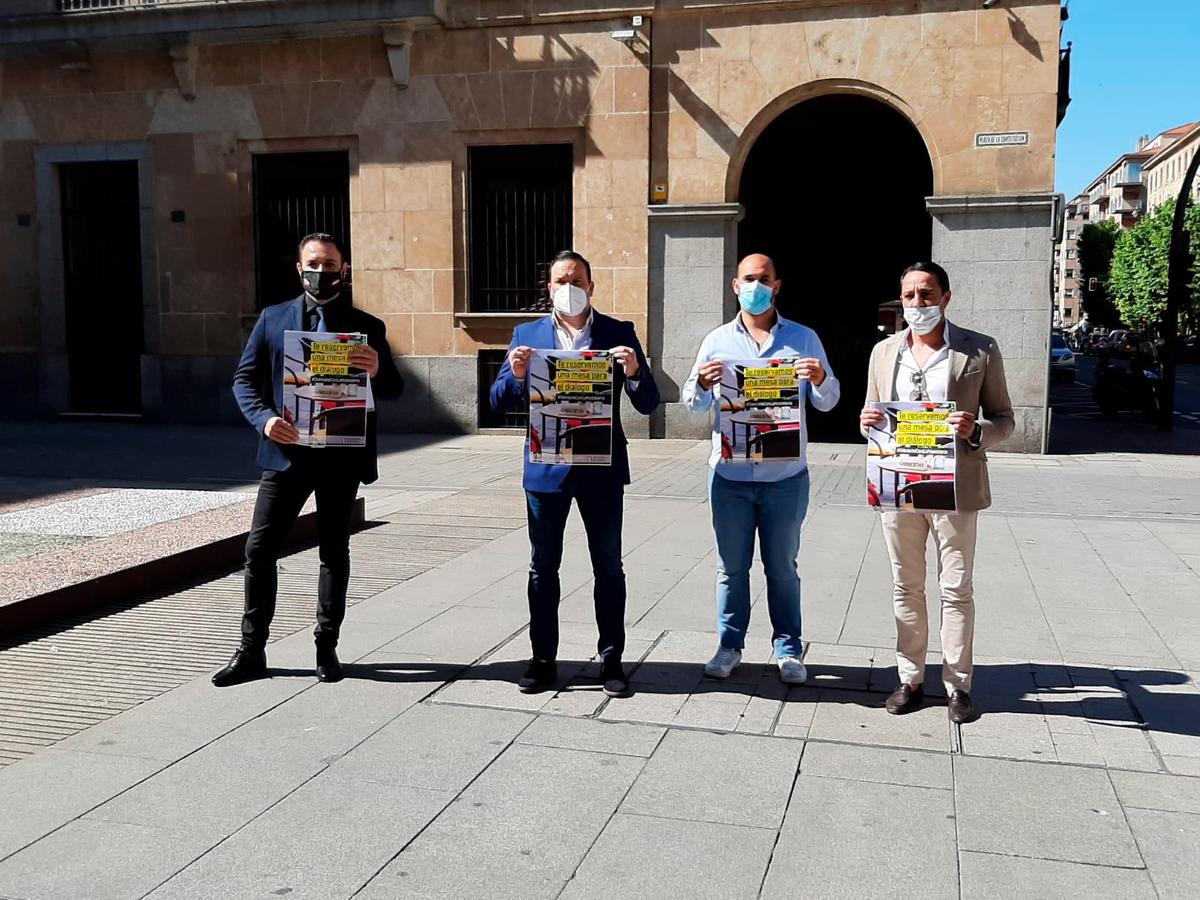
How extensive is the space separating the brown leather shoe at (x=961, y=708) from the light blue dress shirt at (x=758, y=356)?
113 centimetres

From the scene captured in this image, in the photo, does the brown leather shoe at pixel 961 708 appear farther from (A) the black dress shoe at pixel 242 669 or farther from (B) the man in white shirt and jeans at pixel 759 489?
(A) the black dress shoe at pixel 242 669

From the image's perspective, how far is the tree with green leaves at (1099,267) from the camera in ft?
303

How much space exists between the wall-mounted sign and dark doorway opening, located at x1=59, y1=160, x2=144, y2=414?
40.8ft

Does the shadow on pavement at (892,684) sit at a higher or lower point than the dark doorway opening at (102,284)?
lower

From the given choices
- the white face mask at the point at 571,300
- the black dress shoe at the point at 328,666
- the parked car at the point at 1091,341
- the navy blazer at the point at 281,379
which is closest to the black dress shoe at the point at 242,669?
the black dress shoe at the point at 328,666

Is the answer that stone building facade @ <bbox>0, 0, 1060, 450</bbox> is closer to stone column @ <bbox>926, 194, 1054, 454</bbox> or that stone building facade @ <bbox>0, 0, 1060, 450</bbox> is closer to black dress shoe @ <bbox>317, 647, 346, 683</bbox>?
stone column @ <bbox>926, 194, 1054, 454</bbox>

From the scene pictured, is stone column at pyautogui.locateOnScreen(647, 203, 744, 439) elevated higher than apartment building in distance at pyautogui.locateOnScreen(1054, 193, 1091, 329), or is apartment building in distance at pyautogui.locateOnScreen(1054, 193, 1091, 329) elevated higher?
apartment building in distance at pyautogui.locateOnScreen(1054, 193, 1091, 329)

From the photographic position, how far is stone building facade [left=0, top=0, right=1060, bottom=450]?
49.1 ft

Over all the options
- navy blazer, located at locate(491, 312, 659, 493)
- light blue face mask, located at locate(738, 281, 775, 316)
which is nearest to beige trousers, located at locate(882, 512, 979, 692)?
light blue face mask, located at locate(738, 281, 775, 316)

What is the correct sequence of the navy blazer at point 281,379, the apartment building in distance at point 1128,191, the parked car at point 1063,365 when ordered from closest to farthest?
the navy blazer at point 281,379 → the parked car at point 1063,365 → the apartment building in distance at point 1128,191

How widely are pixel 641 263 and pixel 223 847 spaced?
1324 cm

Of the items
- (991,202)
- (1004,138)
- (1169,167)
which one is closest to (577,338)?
(991,202)

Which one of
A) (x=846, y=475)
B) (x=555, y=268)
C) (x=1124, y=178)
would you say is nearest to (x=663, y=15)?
(x=846, y=475)

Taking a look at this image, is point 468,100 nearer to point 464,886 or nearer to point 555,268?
point 555,268
